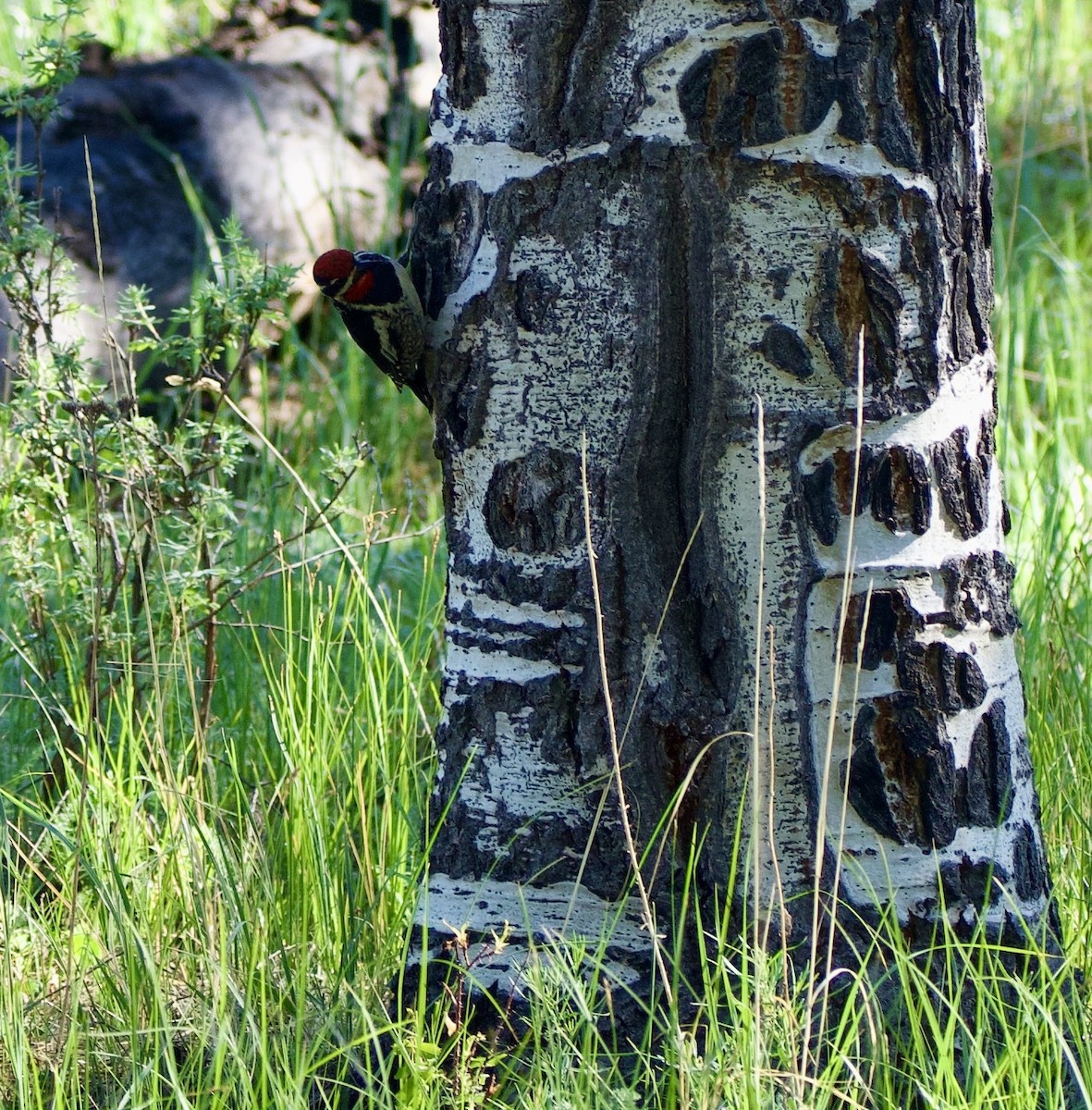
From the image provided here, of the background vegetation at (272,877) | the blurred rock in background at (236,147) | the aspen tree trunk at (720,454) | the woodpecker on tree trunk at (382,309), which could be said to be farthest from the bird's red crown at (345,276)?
the blurred rock in background at (236,147)

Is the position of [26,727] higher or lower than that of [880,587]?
lower

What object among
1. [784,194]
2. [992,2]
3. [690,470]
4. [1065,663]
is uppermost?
[992,2]

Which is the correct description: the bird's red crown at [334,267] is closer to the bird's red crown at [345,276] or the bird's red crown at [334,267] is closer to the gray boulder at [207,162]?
the bird's red crown at [345,276]

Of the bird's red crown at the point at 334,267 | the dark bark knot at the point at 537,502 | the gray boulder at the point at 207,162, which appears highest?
the gray boulder at the point at 207,162

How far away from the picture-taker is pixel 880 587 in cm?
147

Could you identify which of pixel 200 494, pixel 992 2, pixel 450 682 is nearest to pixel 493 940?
pixel 450 682

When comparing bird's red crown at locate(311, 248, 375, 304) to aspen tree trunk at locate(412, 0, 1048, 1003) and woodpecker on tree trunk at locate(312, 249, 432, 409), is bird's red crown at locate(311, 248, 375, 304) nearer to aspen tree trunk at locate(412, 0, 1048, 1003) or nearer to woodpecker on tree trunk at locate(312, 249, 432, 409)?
woodpecker on tree trunk at locate(312, 249, 432, 409)

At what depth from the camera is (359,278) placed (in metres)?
1.72

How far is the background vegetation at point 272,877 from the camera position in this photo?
4.45 ft

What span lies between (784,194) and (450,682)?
66 centimetres

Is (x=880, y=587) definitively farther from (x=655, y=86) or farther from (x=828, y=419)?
(x=655, y=86)

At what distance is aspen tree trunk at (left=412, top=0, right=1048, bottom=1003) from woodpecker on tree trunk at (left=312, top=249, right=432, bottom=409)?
0.04 m

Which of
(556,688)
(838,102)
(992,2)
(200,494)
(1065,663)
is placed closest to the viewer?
(838,102)

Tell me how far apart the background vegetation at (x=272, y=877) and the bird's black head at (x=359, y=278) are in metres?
0.24
